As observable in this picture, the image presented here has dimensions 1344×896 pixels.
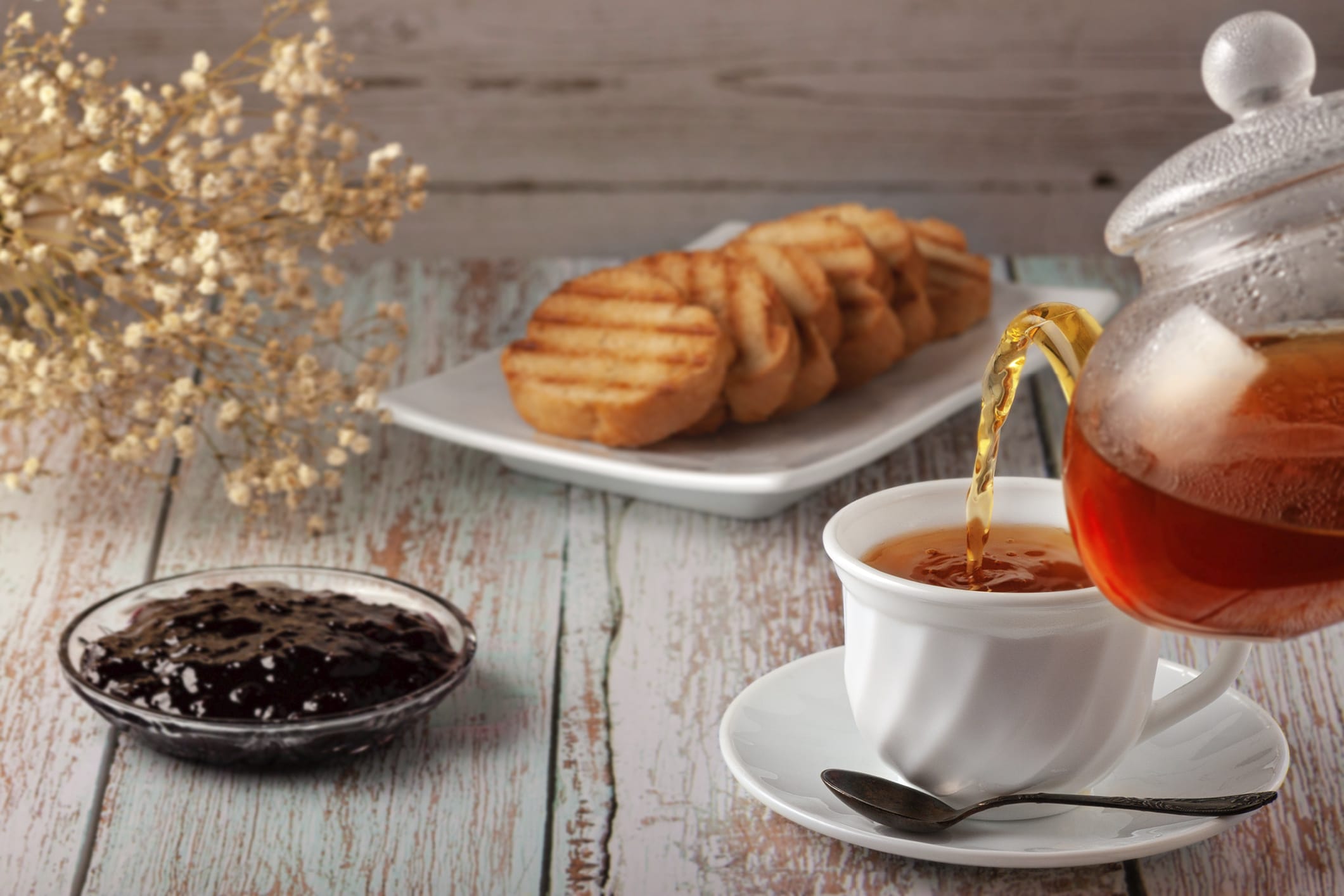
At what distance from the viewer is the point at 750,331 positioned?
6.59 feet

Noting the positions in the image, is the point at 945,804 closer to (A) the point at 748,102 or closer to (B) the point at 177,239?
(B) the point at 177,239

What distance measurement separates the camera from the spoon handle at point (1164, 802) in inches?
43.6

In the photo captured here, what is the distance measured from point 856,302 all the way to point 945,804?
1137mm

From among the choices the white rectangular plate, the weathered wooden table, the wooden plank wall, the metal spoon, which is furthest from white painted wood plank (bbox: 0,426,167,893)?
the wooden plank wall

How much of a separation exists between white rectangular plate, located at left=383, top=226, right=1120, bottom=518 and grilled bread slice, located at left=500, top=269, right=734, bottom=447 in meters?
0.04

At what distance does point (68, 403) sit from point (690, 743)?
3.12ft

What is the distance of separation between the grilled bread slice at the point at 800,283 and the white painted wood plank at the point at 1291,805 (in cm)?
74

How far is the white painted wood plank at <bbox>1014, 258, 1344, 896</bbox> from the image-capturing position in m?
1.15

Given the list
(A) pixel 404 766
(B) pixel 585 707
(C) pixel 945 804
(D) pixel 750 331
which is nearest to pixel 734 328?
(D) pixel 750 331

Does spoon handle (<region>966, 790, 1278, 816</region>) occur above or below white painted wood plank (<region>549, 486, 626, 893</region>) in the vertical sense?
above

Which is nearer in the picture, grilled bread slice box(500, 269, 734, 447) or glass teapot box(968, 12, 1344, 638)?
glass teapot box(968, 12, 1344, 638)

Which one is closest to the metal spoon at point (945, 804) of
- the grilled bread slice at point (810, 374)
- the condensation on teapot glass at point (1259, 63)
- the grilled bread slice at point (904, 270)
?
the condensation on teapot glass at point (1259, 63)

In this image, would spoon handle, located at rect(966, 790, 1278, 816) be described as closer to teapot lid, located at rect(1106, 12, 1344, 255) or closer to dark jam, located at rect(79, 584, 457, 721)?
teapot lid, located at rect(1106, 12, 1344, 255)

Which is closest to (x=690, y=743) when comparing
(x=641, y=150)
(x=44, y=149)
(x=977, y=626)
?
(x=977, y=626)
